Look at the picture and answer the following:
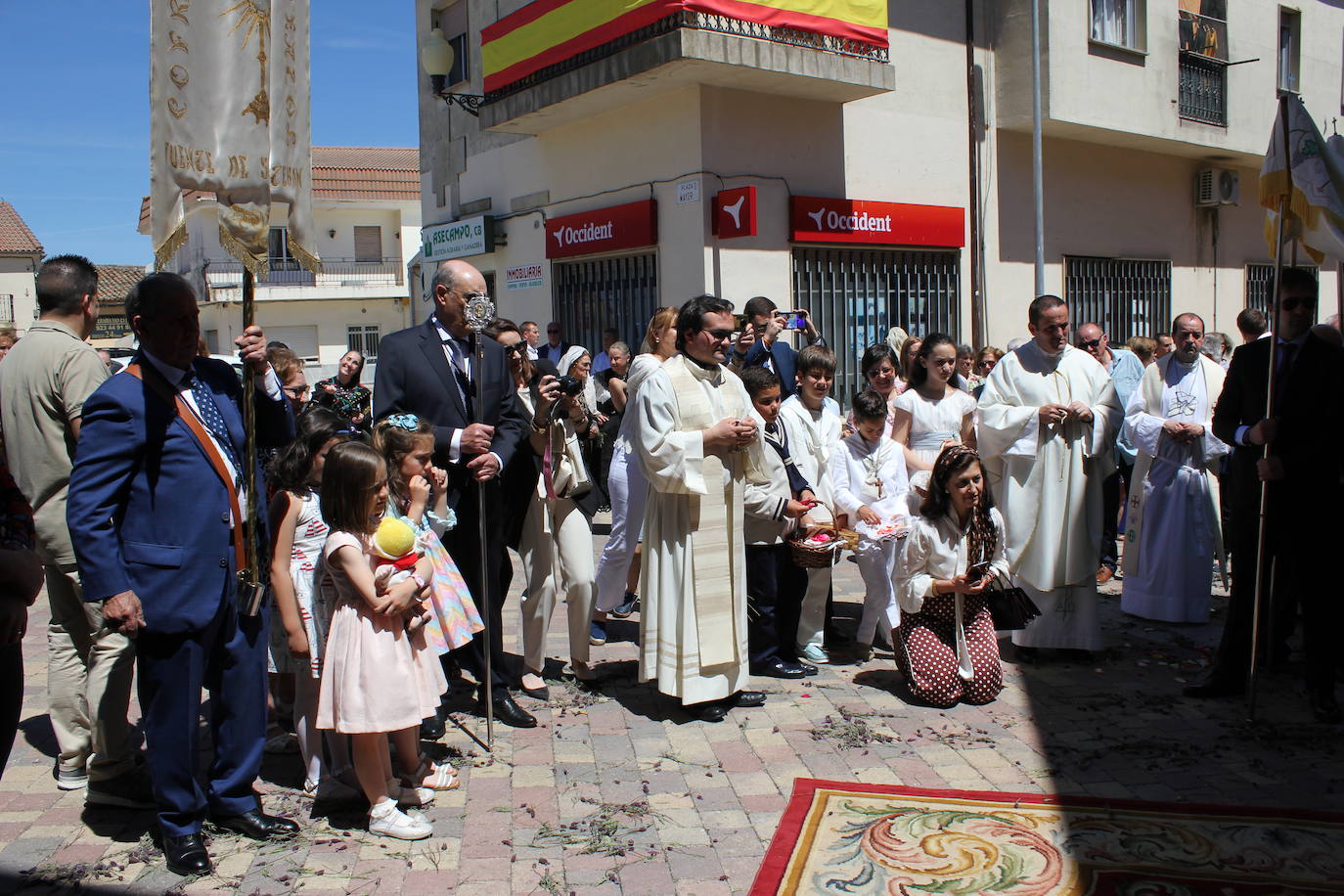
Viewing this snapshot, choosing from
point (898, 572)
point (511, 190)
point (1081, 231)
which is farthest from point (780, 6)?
point (898, 572)

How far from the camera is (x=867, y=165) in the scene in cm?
1305

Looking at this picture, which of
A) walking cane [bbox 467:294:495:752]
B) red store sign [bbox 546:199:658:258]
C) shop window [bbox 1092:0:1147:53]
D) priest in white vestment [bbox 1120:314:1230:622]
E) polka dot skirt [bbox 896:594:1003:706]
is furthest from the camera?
shop window [bbox 1092:0:1147:53]

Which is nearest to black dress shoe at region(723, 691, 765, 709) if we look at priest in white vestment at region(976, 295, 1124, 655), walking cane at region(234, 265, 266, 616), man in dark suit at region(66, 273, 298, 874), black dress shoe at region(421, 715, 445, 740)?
black dress shoe at region(421, 715, 445, 740)

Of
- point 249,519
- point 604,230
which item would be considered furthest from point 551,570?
point 604,230

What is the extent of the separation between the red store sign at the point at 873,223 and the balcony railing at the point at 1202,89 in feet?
15.7

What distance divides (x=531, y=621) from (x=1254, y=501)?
12.2ft

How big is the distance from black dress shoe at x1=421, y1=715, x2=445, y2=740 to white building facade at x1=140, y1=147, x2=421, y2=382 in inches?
1410

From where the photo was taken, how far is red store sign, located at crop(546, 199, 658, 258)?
12.4 m

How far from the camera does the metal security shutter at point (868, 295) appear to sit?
500 inches

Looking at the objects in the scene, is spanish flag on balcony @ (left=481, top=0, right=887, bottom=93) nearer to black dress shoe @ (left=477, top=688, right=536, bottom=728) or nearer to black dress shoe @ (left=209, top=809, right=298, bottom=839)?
black dress shoe @ (left=477, top=688, right=536, bottom=728)

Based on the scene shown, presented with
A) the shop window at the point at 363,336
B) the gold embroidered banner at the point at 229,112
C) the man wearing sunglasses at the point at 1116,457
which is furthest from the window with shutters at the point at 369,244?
the gold embroidered banner at the point at 229,112

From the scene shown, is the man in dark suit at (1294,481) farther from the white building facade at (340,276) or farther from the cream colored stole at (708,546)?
the white building facade at (340,276)

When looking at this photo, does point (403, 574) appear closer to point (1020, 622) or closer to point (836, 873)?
point (836, 873)

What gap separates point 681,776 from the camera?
4.47m
